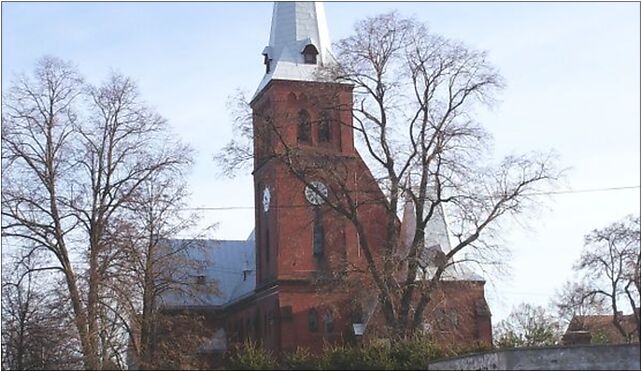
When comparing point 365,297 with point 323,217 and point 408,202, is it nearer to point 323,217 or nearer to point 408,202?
point 408,202

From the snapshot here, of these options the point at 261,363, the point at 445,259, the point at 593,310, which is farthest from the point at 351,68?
the point at 593,310

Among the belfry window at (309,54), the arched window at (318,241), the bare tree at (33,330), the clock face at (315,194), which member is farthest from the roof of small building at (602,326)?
the bare tree at (33,330)

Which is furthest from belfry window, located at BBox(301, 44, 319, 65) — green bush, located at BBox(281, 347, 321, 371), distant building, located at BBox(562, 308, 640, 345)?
distant building, located at BBox(562, 308, 640, 345)

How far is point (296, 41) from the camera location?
5262 centimetres

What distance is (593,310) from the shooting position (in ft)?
170

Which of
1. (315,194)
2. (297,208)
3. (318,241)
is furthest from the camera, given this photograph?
(318,241)

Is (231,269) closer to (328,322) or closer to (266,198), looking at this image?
(266,198)

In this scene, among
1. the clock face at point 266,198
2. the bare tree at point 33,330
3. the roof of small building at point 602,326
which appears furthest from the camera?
the roof of small building at point 602,326

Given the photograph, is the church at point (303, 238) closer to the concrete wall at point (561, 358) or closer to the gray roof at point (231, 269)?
the gray roof at point (231, 269)

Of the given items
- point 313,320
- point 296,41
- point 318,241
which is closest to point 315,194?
point 318,241

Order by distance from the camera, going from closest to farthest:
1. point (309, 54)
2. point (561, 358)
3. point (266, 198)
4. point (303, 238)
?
1. point (561, 358)
2. point (303, 238)
3. point (309, 54)
4. point (266, 198)

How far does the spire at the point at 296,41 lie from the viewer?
5200 cm

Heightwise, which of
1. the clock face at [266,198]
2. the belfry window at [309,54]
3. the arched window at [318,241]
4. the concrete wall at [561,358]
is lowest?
the concrete wall at [561,358]

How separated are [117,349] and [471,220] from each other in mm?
12890
